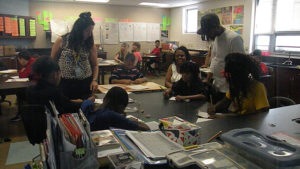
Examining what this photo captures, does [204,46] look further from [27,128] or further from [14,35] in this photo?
[27,128]

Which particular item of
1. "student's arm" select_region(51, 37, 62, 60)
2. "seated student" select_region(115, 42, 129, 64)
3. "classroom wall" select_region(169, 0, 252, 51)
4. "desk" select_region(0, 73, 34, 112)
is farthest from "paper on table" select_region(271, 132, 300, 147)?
"classroom wall" select_region(169, 0, 252, 51)

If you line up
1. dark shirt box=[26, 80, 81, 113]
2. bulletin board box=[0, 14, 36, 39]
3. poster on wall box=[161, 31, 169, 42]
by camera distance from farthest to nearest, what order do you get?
poster on wall box=[161, 31, 169, 42] → bulletin board box=[0, 14, 36, 39] → dark shirt box=[26, 80, 81, 113]

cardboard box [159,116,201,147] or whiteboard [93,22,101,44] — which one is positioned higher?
whiteboard [93,22,101,44]

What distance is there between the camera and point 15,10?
698cm

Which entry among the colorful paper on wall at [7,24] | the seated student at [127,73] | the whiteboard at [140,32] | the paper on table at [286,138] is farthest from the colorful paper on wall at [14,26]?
the paper on table at [286,138]

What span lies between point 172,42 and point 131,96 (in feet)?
23.9

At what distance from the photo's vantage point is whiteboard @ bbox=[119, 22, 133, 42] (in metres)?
9.35

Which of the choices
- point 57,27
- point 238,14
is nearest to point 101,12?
point 57,27

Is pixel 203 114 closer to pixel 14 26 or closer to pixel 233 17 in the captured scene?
pixel 233 17

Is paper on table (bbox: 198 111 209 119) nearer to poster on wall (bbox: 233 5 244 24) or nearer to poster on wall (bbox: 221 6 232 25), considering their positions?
poster on wall (bbox: 233 5 244 24)

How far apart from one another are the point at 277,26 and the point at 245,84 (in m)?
4.87

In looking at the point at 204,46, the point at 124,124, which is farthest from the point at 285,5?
the point at 124,124

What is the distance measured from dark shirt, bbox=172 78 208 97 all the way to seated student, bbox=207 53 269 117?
0.78 meters

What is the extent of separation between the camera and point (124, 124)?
1.58 metres
